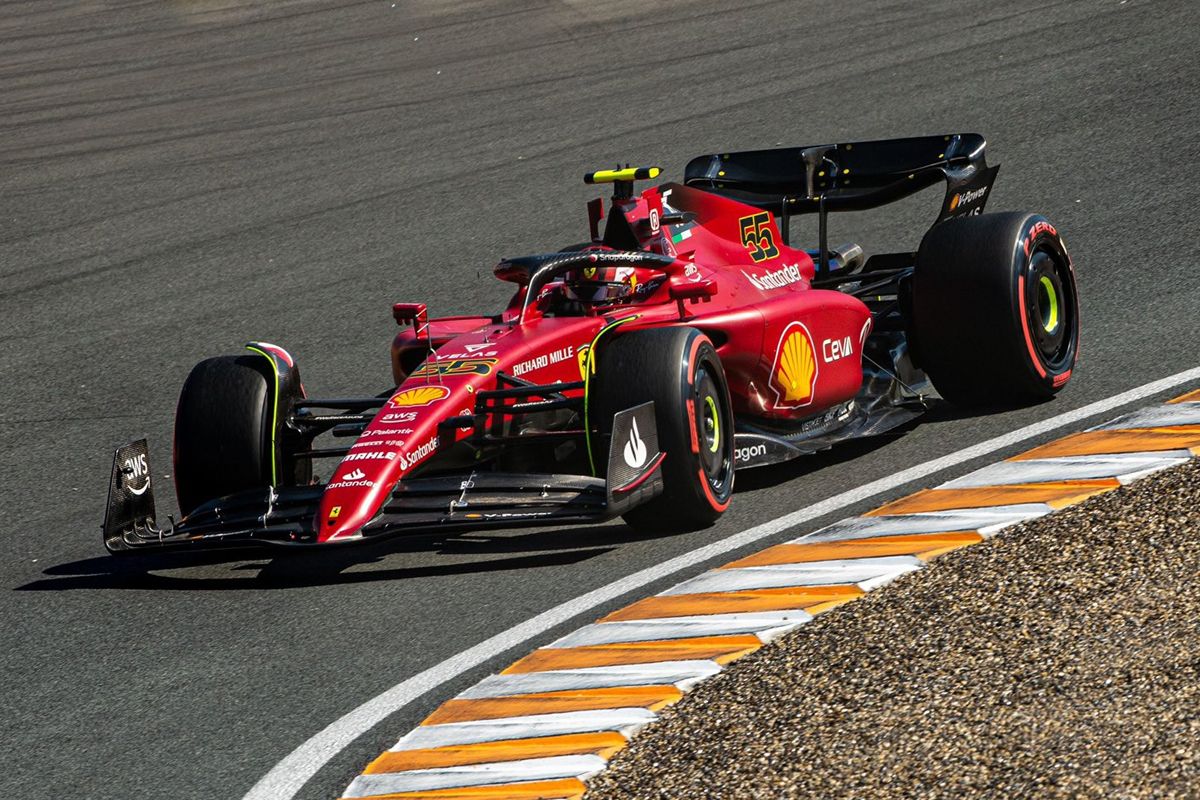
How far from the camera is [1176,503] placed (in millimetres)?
6074

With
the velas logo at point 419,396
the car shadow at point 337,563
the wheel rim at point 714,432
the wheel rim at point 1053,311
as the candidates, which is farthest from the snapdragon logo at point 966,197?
the velas logo at point 419,396

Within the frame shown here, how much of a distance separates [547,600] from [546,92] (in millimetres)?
11668

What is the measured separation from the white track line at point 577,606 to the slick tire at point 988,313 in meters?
0.32

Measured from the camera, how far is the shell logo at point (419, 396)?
7.00 meters

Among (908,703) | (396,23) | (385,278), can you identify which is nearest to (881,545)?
(908,703)

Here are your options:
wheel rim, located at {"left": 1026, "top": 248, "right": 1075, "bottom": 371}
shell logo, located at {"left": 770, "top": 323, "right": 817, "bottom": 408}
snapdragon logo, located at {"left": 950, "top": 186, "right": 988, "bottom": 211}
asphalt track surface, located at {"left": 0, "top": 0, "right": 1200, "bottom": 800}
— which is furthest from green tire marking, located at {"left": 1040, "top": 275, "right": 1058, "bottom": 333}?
shell logo, located at {"left": 770, "top": 323, "right": 817, "bottom": 408}

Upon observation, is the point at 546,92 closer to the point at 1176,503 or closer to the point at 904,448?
the point at 904,448

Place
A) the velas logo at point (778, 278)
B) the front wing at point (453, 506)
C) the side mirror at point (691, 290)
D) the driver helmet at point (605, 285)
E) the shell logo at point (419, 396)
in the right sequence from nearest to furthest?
the front wing at point (453, 506), the shell logo at point (419, 396), the side mirror at point (691, 290), the driver helmet at point (605, 285), the velas logo at point (778, 278)

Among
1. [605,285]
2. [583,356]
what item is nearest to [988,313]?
[605,285]

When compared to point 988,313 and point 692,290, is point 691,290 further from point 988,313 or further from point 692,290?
point 988,313

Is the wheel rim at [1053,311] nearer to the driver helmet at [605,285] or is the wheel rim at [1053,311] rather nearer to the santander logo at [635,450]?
the driver helmet at [605,285]

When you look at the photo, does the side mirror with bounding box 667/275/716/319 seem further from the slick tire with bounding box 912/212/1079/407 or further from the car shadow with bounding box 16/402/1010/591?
the slick tire with bounding box 912/212/1079/407

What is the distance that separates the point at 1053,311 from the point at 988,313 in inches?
24.2

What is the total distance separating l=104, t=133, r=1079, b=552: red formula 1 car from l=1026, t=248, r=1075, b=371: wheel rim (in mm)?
12
